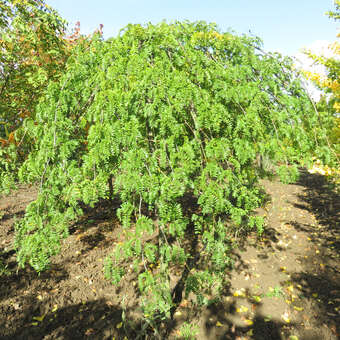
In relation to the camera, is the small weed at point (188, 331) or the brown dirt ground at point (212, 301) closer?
the small weed at point (188, 331)

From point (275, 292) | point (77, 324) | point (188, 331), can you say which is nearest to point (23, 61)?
point (77, 324)

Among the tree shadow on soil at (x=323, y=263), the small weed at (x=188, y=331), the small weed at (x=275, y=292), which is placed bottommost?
the small weed at (x=188, y=331)

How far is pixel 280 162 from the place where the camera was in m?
2.14

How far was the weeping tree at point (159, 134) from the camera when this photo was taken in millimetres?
1887

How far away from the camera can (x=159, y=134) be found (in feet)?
7.12

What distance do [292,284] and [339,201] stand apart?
579 cm

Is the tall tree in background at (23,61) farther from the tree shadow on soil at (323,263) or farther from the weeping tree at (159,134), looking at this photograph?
the tree shadow on soil at (323,263)

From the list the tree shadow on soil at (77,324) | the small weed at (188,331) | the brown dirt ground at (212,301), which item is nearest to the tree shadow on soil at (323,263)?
the brown dirt ground at (212,301)

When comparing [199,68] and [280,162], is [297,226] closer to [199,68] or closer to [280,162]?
[280,162]

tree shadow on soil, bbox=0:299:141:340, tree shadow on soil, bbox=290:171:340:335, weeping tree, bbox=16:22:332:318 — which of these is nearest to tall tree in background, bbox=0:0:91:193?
weeping tree, bbox=16:22:332:318

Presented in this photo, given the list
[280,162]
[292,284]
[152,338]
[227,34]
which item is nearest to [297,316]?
Result: [292,284]

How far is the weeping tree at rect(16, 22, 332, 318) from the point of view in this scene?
1.89 metres

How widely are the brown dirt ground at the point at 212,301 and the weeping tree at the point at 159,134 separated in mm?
955

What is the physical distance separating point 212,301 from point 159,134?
8.89ft
